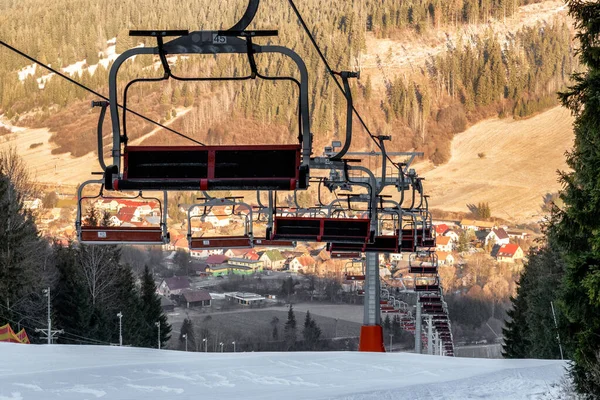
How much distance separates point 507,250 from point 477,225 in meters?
14.3

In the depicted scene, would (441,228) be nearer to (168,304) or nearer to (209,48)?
(168,304)

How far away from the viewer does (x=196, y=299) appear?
12362 centimetres

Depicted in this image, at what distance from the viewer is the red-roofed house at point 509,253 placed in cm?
15950

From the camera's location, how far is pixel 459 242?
162125 millimetres

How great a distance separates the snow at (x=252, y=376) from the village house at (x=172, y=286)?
114m

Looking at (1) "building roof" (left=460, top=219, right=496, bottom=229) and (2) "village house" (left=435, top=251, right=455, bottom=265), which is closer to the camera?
(2) "village house" (left=435, top=251, right=455, bottom=265)

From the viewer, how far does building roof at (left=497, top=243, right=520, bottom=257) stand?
16150 centimetres

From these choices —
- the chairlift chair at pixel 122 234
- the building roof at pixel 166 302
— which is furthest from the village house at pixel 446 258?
the chairlift chair at pixel 122 234

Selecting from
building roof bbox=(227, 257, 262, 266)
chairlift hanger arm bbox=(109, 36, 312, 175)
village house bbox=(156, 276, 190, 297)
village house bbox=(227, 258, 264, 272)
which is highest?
building roof bbox=(227, 257, 262, 266)

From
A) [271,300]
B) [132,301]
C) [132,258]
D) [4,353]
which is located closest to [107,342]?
[132,301]

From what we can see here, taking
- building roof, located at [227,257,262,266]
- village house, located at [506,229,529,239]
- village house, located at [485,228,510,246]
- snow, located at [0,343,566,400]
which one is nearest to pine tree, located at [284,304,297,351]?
building roof, located at [227,257,262,266]

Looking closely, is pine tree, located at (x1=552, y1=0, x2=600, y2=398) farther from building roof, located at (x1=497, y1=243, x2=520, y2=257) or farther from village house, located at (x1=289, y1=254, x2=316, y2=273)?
building roof, located at (x1=497, y1=243, x2=520, y2=257)

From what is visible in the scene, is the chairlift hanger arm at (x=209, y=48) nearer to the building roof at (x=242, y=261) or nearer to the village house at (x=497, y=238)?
the building roof at (x=242, y=261)

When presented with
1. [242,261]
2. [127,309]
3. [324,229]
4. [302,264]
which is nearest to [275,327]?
[302,264]
